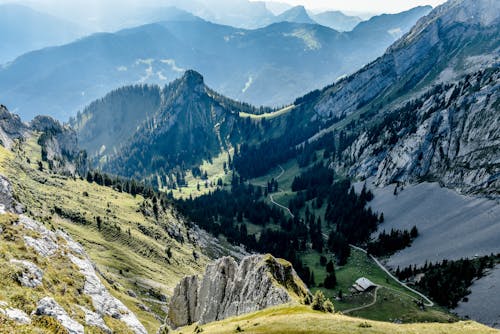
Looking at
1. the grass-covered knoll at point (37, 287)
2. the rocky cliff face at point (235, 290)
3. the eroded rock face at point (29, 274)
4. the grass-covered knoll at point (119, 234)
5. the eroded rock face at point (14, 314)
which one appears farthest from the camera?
the grass-covered knoll at point (119, 234)

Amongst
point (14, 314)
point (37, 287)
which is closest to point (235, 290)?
point (37, 287)

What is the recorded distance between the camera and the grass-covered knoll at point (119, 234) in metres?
118

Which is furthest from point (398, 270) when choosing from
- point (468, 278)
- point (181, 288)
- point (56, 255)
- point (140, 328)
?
point (56, 255)

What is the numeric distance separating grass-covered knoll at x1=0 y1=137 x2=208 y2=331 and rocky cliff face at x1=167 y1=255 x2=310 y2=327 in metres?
8.63

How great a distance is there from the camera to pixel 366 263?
18962cm

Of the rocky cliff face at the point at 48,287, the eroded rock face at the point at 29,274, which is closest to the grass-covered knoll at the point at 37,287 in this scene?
the rocky cliff face at the point at 48,287

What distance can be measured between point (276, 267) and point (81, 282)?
3483 centimetres

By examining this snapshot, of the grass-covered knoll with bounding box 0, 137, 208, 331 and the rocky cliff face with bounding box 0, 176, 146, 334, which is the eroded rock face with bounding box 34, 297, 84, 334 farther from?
the grass-covered knoll with bounding box 0, 137, 208, 331

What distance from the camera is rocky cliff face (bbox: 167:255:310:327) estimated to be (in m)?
70.2

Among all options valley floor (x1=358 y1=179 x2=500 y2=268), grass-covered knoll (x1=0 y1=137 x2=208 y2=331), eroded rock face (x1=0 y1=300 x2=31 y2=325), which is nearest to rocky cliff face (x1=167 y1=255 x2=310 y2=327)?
grass-covered knoll (x1=0 y1=137 x2=208 y2=331)

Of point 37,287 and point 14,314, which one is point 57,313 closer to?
point 14,314

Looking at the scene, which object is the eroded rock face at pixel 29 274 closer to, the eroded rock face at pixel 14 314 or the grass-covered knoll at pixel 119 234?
the eroded rock face at pixel 14 314

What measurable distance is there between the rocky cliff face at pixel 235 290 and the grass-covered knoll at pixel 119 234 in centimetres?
863

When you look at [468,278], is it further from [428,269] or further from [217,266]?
[217,266]
